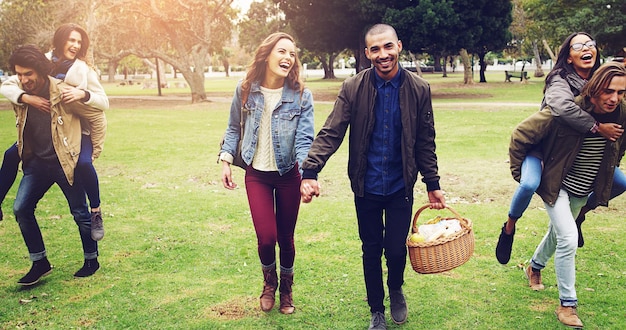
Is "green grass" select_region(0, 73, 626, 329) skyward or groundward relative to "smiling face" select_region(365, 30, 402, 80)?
groundward

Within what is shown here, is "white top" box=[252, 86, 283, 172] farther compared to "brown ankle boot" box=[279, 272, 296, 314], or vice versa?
"brown ankle boot" box=[279, 272, 296, 314]

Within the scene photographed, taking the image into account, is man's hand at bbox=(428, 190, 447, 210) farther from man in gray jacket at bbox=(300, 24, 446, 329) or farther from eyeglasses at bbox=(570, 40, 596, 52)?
eyeglasses at bbox=(570, 40, 596, 52)

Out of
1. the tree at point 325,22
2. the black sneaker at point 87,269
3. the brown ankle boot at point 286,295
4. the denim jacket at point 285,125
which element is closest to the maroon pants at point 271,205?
the denim jacket at point 285,125

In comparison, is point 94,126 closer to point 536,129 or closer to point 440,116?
point 536,129

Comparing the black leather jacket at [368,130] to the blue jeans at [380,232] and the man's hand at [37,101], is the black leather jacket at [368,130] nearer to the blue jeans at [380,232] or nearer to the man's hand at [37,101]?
the blue jeans at [380,232]

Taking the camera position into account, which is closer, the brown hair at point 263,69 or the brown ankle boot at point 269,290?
the brown hair at point 263,69

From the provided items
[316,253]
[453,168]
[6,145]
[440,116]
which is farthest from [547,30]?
[316,253]

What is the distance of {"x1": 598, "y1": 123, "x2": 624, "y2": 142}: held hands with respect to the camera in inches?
155

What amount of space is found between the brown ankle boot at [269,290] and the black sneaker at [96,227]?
1.75 m

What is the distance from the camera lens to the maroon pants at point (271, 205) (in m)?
4.33

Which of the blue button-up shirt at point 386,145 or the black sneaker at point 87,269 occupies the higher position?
the blue button-up shirt at point 386,145

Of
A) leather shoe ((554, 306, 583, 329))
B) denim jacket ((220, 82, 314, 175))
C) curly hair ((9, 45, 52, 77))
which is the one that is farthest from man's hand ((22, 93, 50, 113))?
leather shoe ((554, 306, 583, 329))

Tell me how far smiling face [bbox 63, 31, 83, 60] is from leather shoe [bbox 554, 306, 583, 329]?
179 inches

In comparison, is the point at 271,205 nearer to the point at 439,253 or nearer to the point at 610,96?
the point at 439,253
